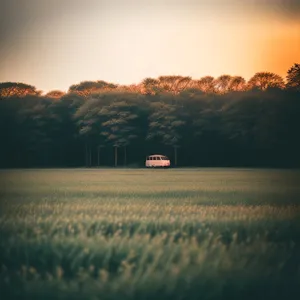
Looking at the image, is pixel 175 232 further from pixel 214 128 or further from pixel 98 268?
pixel 214 128

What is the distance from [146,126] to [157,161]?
16.1 ft

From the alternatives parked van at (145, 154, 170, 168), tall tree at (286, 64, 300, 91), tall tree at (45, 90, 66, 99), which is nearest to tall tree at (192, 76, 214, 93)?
parked van at (145, 154, 170, 168)

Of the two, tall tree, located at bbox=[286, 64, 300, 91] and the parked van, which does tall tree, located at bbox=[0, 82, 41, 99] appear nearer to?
the parked van

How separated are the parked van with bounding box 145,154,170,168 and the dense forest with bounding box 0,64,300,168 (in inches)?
76.0

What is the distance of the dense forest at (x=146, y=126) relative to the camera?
175 feet

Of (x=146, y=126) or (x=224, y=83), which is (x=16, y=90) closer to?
(x=146, y=126)

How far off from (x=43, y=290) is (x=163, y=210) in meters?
6.47

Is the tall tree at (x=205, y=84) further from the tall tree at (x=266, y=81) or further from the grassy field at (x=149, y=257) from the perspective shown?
the grassy field at (x=149, y=257)

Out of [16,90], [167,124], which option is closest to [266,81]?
[167,124]

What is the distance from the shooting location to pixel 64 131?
5750 cm

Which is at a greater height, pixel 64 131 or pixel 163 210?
pixel 64 131

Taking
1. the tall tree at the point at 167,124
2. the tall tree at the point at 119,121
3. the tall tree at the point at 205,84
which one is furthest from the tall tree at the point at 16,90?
the tall tree at the point at 205,84

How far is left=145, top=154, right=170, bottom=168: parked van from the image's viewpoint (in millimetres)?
54031

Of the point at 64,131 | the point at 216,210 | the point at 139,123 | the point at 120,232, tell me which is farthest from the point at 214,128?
the point at 120,232
